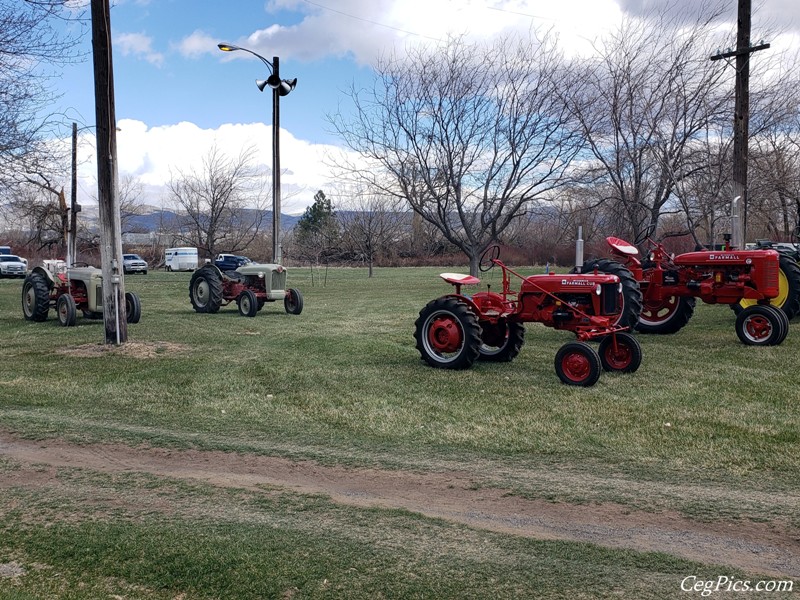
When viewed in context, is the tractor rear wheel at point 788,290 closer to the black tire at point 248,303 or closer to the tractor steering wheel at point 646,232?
the tractor steering wheel at point 646,232

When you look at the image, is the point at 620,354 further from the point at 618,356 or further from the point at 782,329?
the point at 782,329

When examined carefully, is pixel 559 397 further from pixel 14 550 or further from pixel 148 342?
pixel 148 342

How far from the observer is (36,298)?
1606cm

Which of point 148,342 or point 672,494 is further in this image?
point 148,342

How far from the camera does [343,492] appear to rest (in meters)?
5.24

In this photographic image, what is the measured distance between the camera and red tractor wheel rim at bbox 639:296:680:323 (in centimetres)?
1302

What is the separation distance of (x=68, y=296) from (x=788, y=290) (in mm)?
13442

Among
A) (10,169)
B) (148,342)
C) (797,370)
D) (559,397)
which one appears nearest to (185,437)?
(559,397)

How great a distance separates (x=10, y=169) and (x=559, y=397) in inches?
501

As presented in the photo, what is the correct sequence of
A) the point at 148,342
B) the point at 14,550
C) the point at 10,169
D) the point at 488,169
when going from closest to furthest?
the point at 14,550 < the point at 148,342 < the point at 10,169 < the point at 488,169

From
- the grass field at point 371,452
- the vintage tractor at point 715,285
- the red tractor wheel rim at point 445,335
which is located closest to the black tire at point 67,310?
A: the grass field at point 371,452

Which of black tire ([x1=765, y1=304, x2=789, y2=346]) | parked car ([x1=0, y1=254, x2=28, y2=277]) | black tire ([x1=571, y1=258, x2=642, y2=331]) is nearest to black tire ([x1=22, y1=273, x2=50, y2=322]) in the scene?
black tire ([x1=571, y1=258, x2=642, y2=331])

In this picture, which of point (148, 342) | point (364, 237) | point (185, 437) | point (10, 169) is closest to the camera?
point (185, 437)

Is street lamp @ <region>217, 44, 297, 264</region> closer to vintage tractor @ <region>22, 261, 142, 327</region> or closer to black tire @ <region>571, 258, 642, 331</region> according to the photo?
vintage tractor @ <region>22, 261, 142, 327</region>
